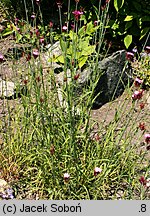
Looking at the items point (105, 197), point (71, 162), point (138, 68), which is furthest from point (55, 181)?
point (138, 68)

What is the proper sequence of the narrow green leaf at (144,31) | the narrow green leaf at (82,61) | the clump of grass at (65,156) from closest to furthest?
1. the clump of grass at (65,156)
2. the narrow green leaf at (82,61)
3. the narrow green leaf at (144,31)

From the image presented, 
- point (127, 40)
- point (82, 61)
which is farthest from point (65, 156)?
point (127, 40)

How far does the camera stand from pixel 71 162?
132 inches

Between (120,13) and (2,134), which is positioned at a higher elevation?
(120,13)

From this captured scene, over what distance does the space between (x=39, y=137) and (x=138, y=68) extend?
1.83m

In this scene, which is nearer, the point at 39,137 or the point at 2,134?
the point at 39,137

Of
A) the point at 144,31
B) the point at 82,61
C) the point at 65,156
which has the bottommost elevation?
the point at 65,156

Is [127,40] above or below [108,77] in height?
above

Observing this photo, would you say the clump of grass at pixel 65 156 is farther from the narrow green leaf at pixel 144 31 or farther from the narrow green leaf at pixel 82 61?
the narrow green leaf at pixel 144 31

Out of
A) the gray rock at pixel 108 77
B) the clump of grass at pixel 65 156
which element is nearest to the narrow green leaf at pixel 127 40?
the gray rock at pixel 108 77

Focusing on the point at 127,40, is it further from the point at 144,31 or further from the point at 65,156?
the point at 65,156
